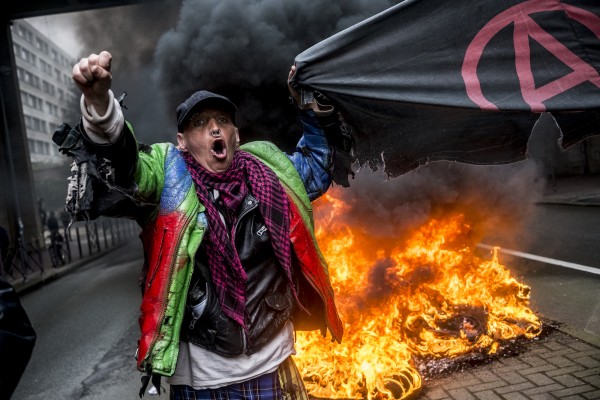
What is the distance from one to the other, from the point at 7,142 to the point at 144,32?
9140 mm

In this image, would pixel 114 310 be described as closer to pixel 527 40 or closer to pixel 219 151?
pixel 219 151

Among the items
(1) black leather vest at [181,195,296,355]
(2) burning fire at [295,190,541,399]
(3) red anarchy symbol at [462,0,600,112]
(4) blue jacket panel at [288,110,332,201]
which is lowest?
(2) burning fire at [295,190,541,399]

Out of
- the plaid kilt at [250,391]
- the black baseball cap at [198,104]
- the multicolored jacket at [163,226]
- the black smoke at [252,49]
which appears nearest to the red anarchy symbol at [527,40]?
the multicolored jacket at [163,226]

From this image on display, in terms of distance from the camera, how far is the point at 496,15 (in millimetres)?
2270

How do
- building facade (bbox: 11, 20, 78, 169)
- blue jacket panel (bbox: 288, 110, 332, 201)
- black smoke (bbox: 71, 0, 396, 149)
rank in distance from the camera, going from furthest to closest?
building facade (bbox: 11, 20, 78, 169), black smoke (bbox: 71, 0, 396, 149), blue jacket panel (bbox: 288, 110, 332, 201)

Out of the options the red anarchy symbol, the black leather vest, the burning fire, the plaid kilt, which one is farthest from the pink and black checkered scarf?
the burning fire

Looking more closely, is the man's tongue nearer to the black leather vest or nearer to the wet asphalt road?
the black leather vest

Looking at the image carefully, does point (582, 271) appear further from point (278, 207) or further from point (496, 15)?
point (278, 207)

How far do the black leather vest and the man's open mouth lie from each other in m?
0.24

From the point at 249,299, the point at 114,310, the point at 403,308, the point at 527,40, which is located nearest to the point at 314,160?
the point at 249,299

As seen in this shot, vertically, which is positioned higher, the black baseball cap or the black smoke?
the black smoke

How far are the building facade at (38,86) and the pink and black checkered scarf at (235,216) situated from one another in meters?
63.9

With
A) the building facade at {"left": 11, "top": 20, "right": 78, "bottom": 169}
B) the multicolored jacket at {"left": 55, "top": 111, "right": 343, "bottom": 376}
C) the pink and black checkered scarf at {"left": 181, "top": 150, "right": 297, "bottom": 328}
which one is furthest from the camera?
the building facade at {"left": 11, "top": 20, "right": 78, "bottom": 169}

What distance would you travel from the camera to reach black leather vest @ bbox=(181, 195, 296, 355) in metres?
2.12
